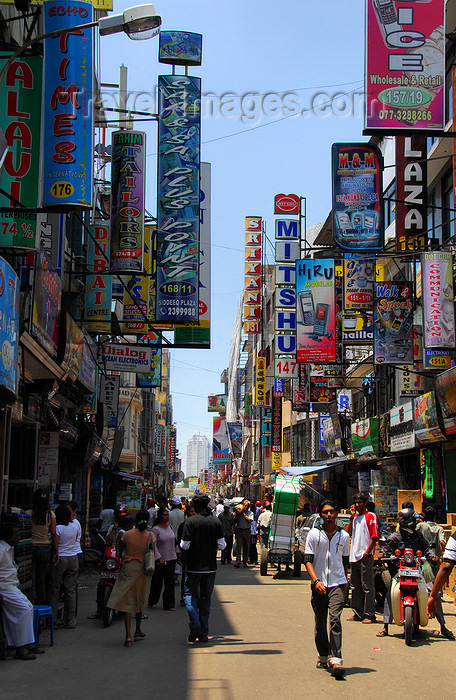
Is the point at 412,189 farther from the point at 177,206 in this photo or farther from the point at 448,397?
the point at 177,206

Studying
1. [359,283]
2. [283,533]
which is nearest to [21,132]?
[283,533]

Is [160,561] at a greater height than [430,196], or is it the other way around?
[430,196]

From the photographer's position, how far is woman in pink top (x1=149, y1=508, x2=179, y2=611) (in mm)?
13391

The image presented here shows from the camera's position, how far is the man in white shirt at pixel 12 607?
894cm

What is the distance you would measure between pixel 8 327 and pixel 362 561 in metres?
6.22

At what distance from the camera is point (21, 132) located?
1145cm

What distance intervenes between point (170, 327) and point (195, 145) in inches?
201

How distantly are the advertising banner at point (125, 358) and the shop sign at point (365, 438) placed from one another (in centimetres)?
788

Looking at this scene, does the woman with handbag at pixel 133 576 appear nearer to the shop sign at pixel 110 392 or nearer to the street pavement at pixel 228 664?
the street pavement at pixel 228 664

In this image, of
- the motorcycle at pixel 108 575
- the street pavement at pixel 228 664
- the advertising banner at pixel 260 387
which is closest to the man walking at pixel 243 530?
the street pavement at pixel 228 664

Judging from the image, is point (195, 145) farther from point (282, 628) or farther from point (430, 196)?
point (282, 628)

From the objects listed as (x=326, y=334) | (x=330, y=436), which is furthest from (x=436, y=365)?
(x=330, y=436)

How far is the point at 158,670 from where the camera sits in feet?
27.7

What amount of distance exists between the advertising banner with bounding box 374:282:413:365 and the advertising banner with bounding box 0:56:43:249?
10.6 meters
